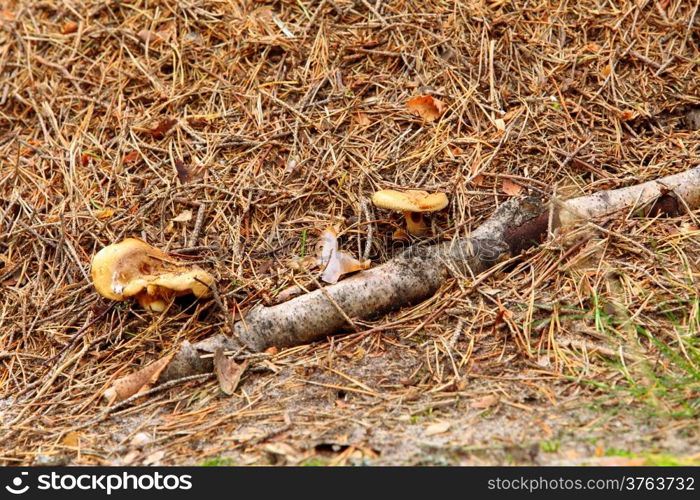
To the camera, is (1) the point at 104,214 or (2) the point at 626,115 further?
(2) the point at 626,115

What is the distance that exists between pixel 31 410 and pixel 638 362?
2.49 m

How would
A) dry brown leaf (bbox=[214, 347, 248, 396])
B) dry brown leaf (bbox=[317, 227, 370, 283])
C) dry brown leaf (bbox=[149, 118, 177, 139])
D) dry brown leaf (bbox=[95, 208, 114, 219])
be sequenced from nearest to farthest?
1. dry brown leaf (bbox=[214, 347, 248, 396])
2. dry brown leaf (bbox=[317, 227, 370, 283])
3. dry brown leaf (bbox=[95, 208, 114, 219])
4. dry brown leaf (bbox=[149, 118, 177, 139])

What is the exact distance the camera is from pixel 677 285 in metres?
2.82

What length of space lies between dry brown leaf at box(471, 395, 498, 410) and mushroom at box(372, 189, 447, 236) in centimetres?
97

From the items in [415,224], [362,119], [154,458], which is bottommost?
[154,458]

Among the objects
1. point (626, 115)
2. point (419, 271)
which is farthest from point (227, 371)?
point (626, 115)

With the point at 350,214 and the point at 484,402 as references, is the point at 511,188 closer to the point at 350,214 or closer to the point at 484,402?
the point at 350,214

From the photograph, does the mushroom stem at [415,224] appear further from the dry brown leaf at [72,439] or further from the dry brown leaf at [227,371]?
the dry brown leaf at [72,439]

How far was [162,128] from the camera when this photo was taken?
388 centimetres

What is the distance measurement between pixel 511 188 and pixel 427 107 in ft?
2.30

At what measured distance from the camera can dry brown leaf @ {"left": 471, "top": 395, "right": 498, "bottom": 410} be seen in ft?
7.86

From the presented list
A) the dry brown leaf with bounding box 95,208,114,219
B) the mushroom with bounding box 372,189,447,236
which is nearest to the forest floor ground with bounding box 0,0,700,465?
the dry brown leaf with bounding box 95,208,114,219

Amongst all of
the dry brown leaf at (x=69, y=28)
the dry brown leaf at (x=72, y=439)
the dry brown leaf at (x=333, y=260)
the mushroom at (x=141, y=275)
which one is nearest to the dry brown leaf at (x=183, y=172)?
the mushroom at (x=141, y=275)

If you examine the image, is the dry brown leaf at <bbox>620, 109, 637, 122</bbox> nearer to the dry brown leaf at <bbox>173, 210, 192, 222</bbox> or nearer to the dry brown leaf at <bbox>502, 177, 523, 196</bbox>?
the dry brown leaf at <bbox>502, 177, 523, 196</bbox>
